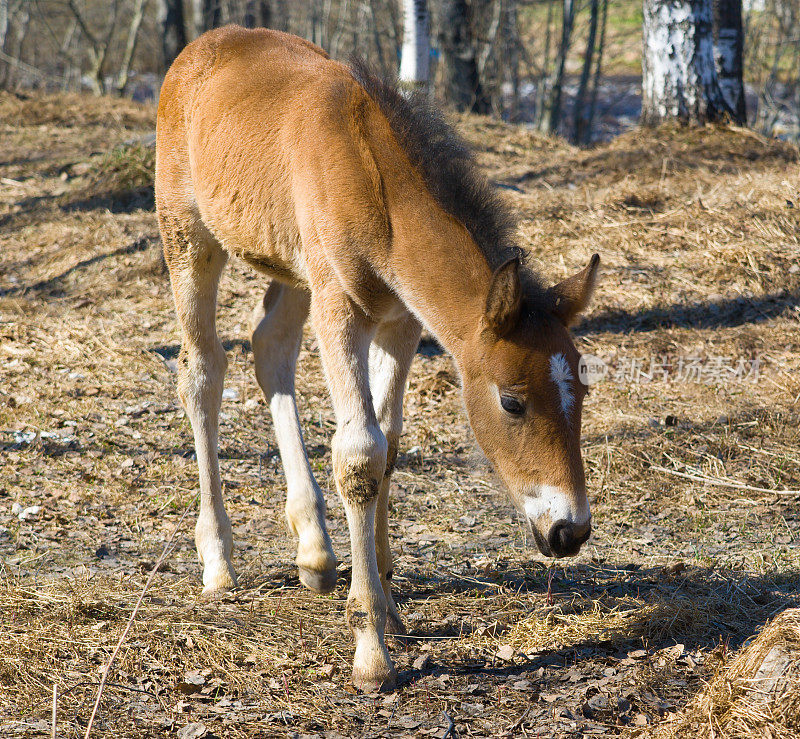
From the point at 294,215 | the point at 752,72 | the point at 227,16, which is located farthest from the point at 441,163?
the point at 227,16

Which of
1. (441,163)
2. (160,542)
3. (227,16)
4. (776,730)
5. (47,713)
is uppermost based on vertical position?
(227,16)

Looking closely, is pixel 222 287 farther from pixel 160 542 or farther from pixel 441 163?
pixel 441 163

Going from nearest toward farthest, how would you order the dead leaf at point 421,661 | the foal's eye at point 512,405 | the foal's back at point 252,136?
the foal's eye at point 512,405, the dead leaf at point 421,661, the foal's back at point 252,136

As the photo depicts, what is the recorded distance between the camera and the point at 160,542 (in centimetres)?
489

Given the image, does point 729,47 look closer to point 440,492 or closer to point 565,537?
point 440,492

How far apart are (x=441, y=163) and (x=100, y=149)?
30.3 feet

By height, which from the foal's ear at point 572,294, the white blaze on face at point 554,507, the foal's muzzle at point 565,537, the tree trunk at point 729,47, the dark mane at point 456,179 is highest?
the tree trunk at point 729,47

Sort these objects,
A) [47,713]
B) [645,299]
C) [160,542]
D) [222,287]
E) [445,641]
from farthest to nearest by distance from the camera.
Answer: [222,287], [645,299], [160,542], [445,641], [47,713]

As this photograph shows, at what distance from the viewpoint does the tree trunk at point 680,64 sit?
31.4ft

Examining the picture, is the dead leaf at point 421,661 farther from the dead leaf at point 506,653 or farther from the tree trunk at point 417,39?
the tree trunk at point 417,39

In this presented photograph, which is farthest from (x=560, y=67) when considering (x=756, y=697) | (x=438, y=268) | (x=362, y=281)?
(x=756, y=697)

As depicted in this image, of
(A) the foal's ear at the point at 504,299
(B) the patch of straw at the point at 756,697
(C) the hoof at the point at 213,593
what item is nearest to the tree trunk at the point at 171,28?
(C) the hoof at the point at 213,593

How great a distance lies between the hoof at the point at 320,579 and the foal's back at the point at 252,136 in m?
1.49

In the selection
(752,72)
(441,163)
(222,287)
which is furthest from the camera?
(752,72)
